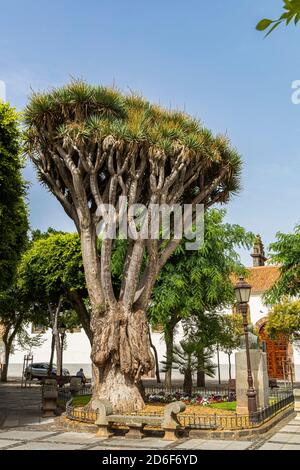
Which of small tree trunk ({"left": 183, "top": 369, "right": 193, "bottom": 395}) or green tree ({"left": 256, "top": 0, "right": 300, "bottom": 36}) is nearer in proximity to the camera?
green tree ({"left": 256, "top": 0, "right": 300, "bottom": 36})

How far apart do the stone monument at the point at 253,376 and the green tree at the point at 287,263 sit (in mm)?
10291

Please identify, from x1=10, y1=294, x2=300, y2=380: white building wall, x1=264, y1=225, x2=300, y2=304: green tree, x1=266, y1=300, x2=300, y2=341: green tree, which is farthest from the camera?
x1=10, y1=294, x2=300, y2=380: white building wall

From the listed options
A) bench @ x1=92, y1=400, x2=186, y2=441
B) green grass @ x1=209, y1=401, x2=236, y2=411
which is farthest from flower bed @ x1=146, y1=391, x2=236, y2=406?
bench @ x1=92, y1=400, x2=186, y2=441

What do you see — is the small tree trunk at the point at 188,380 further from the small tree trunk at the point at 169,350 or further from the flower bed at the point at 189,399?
the flower bed at the point at 189,399

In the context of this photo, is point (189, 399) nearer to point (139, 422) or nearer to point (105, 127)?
point (139, 422)

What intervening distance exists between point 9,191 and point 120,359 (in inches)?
239

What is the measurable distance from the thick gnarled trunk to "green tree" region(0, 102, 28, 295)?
393 centimetres

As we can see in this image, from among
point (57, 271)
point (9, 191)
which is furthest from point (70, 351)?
point (9, 191)

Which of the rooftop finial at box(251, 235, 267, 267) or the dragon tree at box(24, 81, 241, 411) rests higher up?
the rooftop finial at box(251, 235, 267, 267)

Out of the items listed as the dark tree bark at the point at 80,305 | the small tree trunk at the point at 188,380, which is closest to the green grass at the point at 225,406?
the small tree trunk at the point at 188,380

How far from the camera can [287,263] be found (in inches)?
947

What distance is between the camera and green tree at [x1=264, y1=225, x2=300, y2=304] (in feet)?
78.3

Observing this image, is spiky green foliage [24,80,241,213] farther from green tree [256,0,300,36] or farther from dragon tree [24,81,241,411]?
green tree [256,0,300,36]
